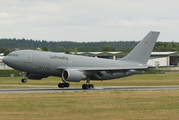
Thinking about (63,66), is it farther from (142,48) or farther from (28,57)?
(142,48)

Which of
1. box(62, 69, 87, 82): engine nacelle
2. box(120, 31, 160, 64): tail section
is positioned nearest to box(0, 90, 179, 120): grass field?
box(62, 69, 87, 82): engine nacelle

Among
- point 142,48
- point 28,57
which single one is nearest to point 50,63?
point 28,57

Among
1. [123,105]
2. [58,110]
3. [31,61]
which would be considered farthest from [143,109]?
[31,61]

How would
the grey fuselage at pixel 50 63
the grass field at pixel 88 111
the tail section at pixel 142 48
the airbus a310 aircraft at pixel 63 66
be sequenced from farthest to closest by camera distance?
the tail section at pixel 142 48, the airbus a310 aircraft at pixel 63 66, the grey fuselage at pixel 50 63, the grass field at pixel 88 111

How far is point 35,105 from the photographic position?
82.2 ft

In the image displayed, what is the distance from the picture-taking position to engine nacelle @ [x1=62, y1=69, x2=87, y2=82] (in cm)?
4091

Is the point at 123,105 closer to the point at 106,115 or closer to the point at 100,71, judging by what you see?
the point at 106,115

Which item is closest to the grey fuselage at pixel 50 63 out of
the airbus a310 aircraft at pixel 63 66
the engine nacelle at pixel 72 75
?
the airbus a310 aircraft at pixel 63 66

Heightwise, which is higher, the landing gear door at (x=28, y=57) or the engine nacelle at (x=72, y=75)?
the landing gear door at (x=28, y=57)

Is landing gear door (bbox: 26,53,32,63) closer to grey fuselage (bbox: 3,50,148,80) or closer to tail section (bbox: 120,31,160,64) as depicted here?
grey fuselage (bbox: 3,50,148,80)

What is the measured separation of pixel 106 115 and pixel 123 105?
4.97 m

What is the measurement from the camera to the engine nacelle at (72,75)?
4091 cm

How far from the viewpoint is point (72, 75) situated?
41000mm

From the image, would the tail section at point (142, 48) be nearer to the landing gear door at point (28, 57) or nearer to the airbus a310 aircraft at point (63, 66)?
the airbus a310 aircraft at point (63, 66)
